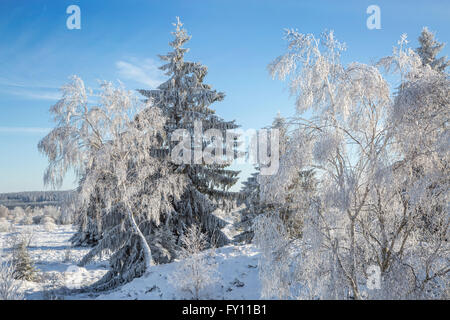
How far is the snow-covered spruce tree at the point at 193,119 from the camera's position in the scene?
36.4ft

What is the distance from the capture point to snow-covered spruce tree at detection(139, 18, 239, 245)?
11.1 m

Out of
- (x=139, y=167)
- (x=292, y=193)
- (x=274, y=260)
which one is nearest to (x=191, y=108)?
(x=139, y=167)

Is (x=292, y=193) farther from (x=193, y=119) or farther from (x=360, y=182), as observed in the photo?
(x=193, y=119)

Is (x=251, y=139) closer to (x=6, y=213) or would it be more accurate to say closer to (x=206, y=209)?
(x=206, y=209)

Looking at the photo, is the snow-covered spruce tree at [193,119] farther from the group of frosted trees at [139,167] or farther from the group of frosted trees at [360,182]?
the group of frosted trees at [360,182]

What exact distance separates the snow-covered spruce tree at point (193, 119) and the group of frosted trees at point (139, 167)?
0.04 meters

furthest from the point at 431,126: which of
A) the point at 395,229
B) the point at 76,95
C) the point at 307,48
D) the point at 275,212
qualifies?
the point at 76,95

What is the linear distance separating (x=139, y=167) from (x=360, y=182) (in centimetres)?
764

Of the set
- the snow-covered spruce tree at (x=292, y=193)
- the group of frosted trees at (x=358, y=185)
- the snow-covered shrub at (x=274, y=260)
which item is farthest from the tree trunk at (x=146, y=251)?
the snow-covered spruce tree at (x=292, y=193)

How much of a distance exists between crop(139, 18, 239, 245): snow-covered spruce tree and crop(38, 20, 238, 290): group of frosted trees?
4 cm

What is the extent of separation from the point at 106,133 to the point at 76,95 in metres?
1.63

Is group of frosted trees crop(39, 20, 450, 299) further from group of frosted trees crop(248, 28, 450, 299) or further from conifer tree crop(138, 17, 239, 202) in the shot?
conifer tree crop(138, 17, 239, 202)

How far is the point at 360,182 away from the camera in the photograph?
16.8 feet

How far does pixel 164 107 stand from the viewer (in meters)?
11.4
